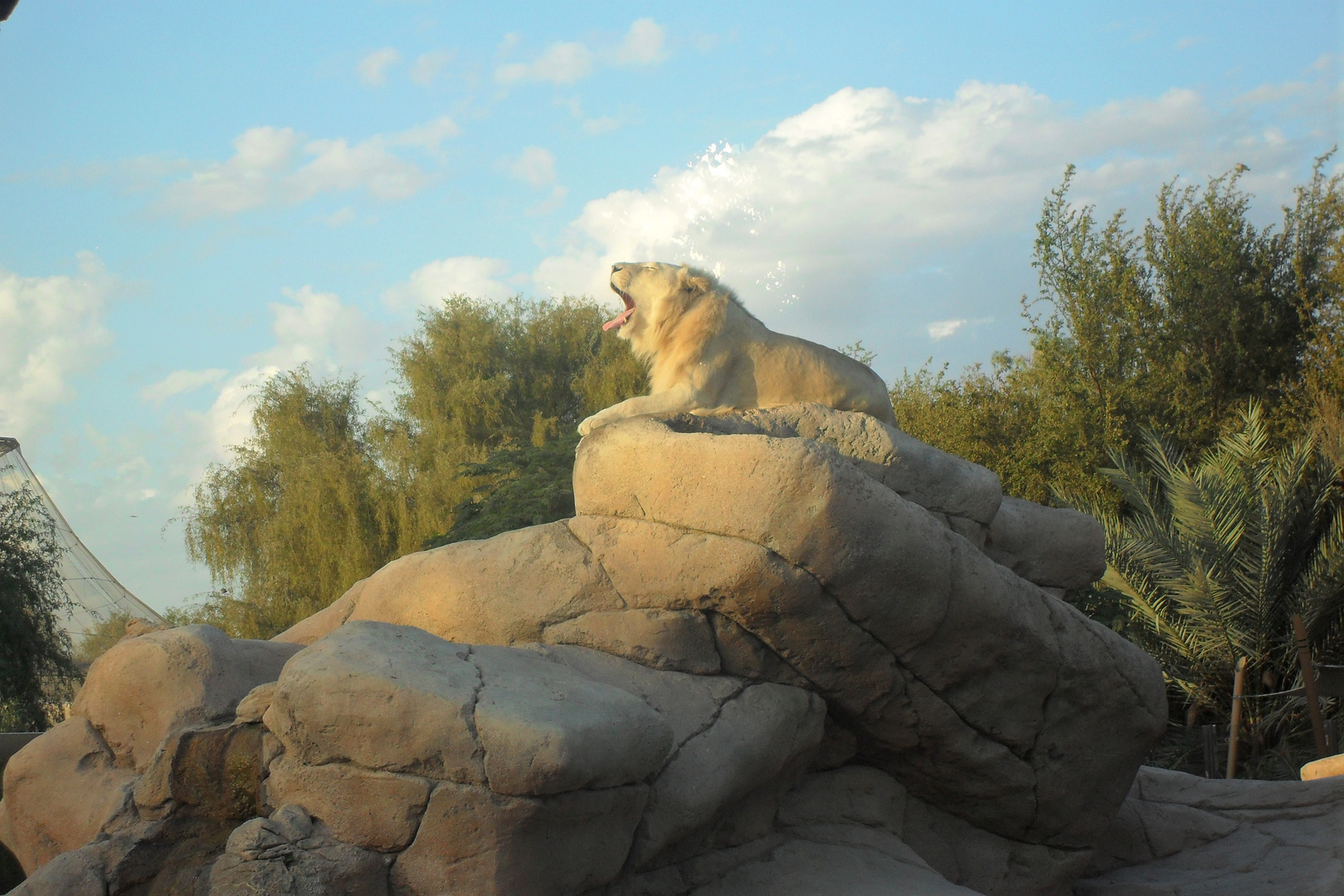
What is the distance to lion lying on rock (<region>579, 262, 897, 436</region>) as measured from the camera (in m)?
7.88

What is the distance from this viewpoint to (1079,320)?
805 inches

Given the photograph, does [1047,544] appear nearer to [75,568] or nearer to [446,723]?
[446,723]

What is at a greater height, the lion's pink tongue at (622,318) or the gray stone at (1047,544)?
the lion's pink tongue at (622,318)

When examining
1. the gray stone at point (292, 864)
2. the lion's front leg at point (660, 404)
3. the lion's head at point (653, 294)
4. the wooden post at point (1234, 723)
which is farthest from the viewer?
the wooden post at point (1234, 723)

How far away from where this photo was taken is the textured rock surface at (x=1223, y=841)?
777 centimetres

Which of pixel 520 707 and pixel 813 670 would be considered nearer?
pixel 520 707

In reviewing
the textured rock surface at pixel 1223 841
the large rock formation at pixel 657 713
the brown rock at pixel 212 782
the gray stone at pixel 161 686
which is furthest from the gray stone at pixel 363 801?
the textured rock surface at pixel 1223 841

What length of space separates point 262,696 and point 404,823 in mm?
1035


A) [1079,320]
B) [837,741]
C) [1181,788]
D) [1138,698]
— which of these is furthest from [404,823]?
[1079,320]

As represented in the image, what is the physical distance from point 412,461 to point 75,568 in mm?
7731

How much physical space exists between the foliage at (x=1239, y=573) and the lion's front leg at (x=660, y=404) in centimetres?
966

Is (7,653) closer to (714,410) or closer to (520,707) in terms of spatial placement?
(714,410)

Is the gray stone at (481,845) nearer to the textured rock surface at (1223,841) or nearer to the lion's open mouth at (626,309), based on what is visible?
the lion's open mouth at (626,309)

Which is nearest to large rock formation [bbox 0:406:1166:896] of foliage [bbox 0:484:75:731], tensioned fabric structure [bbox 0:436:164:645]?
foliage [bbox 0:484:75:731]
